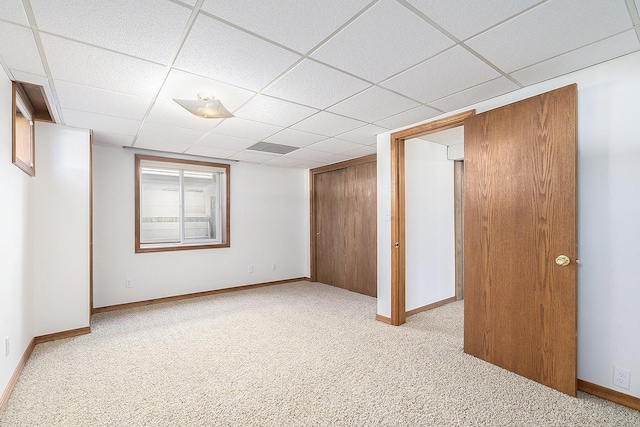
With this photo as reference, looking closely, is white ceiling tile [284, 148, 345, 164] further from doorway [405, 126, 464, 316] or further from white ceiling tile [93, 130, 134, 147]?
white ceiling tile [93, 130, 134, 147]

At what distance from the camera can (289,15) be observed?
1.44m

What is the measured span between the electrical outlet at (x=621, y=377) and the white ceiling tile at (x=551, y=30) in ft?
6.73

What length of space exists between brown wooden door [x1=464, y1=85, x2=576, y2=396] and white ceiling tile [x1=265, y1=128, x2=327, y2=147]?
5.53ft

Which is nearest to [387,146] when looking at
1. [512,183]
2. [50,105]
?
[512,183]

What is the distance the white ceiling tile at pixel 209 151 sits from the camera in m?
4.11

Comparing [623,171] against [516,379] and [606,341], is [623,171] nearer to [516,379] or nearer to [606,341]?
[606,341]

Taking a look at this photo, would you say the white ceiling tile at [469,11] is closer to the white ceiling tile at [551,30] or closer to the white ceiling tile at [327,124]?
the white ceiling tile at [551,30]

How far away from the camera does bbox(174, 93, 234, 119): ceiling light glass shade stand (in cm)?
221

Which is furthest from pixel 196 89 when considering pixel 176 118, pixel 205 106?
pixel 176 118

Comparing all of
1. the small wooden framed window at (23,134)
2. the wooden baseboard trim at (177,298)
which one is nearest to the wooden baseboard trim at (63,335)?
the wooden baseboard trim at (177,298)

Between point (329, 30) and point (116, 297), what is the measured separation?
4.30 m

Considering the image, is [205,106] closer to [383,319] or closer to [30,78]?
[30,78]

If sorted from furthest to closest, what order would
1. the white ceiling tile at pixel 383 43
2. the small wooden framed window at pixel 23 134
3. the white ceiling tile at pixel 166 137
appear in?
1. the white ceiling tile at pixel 166 137
2. the small wooden framed window at pixel 23 134
3. the white ceiling tile at pixel 383 43

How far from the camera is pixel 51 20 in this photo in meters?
1.46
